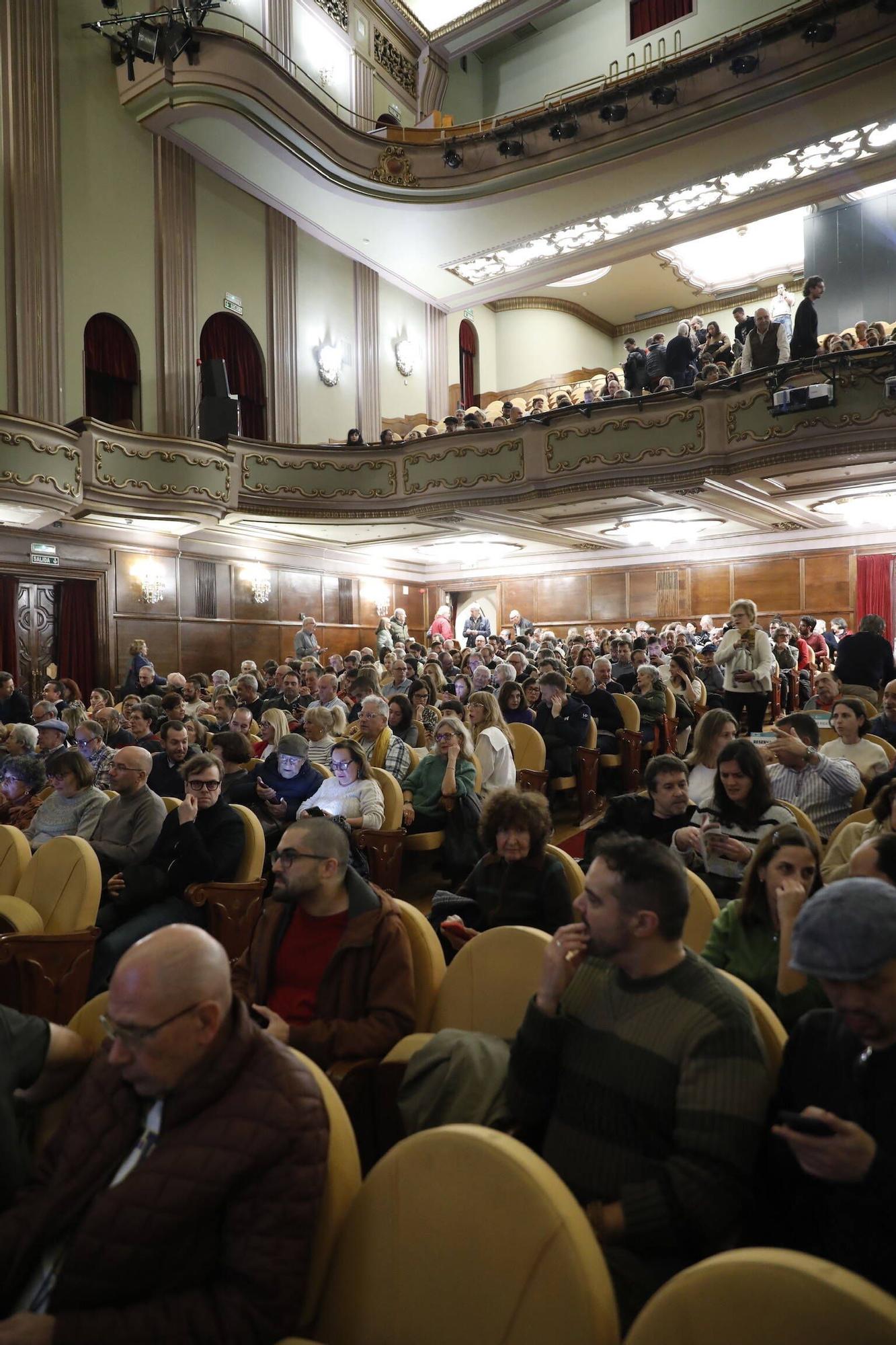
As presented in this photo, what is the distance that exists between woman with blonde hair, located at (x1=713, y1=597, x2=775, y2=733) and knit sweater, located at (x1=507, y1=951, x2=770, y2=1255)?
14.1 ft

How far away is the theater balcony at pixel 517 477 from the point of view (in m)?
7.97

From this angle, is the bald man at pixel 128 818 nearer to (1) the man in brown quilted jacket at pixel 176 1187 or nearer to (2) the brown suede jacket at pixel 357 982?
(2) the brown suede jacket at pixel 357 982

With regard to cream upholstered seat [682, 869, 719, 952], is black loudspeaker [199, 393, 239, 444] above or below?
above

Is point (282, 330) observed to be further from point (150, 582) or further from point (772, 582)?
point (772, 582)

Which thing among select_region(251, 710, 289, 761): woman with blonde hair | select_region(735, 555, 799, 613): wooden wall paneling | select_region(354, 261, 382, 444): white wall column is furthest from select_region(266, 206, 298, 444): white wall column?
select_region(251, 710, 289, 761): woman with blonde hair

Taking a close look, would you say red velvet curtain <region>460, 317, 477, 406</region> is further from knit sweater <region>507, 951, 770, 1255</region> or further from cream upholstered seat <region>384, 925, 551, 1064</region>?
knit sweater <region>507, 951, 770, 1255</region>

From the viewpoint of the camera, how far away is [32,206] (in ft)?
30.6

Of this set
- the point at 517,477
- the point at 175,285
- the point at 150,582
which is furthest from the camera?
the point at 150,582

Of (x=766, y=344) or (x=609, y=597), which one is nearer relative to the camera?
(x=766, y=344)

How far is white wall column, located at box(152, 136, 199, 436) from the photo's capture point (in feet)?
35.3

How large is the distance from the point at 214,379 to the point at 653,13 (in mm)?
8882

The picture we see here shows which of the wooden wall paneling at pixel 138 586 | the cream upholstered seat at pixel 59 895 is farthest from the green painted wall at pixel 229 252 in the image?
the cream upholstered seat at pixel 59 895

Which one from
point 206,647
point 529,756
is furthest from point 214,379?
point 529,756

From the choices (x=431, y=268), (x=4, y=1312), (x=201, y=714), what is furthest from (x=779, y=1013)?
(x=431, y=268)
